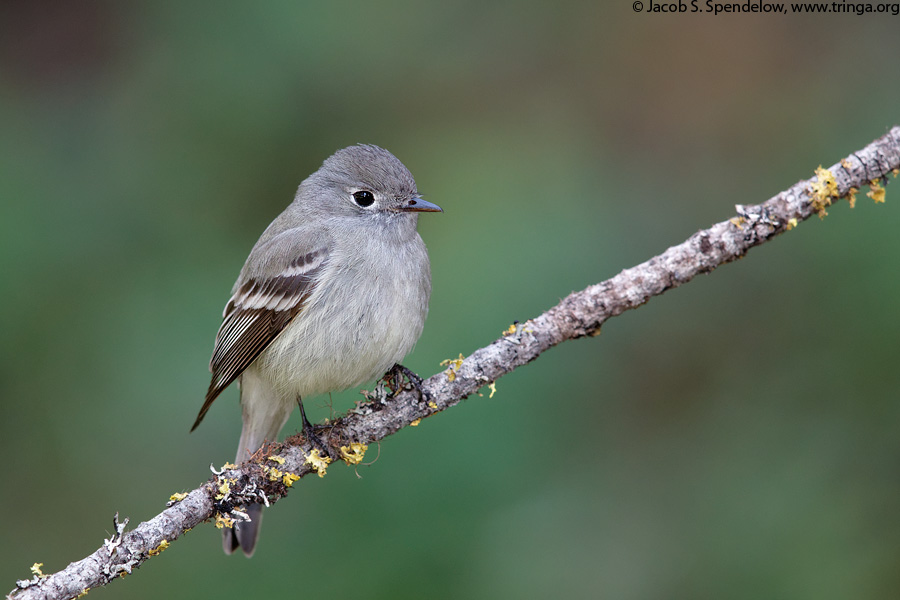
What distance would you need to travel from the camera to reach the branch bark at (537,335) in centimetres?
307

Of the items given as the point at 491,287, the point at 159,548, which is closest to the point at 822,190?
the point at 491,287

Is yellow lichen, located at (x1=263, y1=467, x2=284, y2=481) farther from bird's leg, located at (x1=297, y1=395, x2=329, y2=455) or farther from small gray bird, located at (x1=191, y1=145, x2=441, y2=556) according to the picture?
small gray bird, located at (x1=191, y1=145, x2=441, y2=556)

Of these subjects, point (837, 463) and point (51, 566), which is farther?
point (51, 566)

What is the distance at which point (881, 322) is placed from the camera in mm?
4203

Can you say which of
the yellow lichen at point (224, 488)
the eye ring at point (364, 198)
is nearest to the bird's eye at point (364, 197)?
the eye ring at point (364, 198)

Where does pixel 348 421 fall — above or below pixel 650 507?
above

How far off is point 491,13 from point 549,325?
2.96 meters

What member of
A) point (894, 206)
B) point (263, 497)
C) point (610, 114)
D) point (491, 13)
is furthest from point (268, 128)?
point (894, 206)

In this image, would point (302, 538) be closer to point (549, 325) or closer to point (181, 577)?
point (181, 577)

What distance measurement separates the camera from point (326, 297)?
391 centimetres

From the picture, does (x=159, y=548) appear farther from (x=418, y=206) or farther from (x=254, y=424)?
(x=418, y=206)

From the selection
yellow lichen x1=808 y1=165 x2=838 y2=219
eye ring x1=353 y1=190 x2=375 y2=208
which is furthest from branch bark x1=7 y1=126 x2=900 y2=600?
eye ring x1=353 y1=190 x2=375 y2=208

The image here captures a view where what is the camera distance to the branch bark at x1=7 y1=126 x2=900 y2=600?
3.07 m

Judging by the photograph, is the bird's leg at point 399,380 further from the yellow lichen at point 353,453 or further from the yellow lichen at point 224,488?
the yellow lichen at point 224,488
